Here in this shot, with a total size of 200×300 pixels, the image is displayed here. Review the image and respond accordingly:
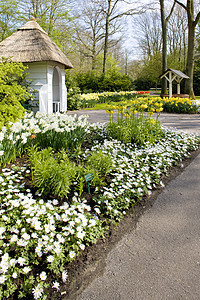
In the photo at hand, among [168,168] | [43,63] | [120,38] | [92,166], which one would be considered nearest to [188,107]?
[43,63]

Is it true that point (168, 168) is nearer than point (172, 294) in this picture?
No

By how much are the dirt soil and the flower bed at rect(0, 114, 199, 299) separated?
63 mm

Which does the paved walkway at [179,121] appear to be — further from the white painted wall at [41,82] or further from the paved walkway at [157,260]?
the paved walkway at [157,260]

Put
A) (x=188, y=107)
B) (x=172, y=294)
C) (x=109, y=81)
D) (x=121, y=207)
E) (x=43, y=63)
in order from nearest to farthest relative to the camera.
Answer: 1. (x=172, y=294)
2. (x=121, y=207)
3. (x=43, y=63)
4. (x=188, y=107)
5. (x=109, y=81)

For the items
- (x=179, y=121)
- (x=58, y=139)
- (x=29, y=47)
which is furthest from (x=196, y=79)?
(x=58, y=139)

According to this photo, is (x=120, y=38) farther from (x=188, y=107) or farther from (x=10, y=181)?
(x=10, y=181)

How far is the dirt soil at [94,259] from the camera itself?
178 cm

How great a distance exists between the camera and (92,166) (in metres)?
3.34

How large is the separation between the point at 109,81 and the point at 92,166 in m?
20.4

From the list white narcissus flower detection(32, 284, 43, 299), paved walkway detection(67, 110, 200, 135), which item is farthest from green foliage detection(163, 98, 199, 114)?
white narcissus flower detection(32, 284, 43, 299)

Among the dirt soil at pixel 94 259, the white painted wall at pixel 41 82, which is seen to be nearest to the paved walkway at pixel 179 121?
the white painted wall at pixel 41 82

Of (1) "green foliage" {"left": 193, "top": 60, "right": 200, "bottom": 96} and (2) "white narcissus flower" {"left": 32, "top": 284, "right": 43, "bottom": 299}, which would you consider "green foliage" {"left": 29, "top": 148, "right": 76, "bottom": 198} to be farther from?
(1) "green foliage" {"left": 193, "top": 60, "right": 200, "bottom": 96}

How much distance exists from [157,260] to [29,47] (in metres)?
10.3

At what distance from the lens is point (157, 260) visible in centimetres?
210
